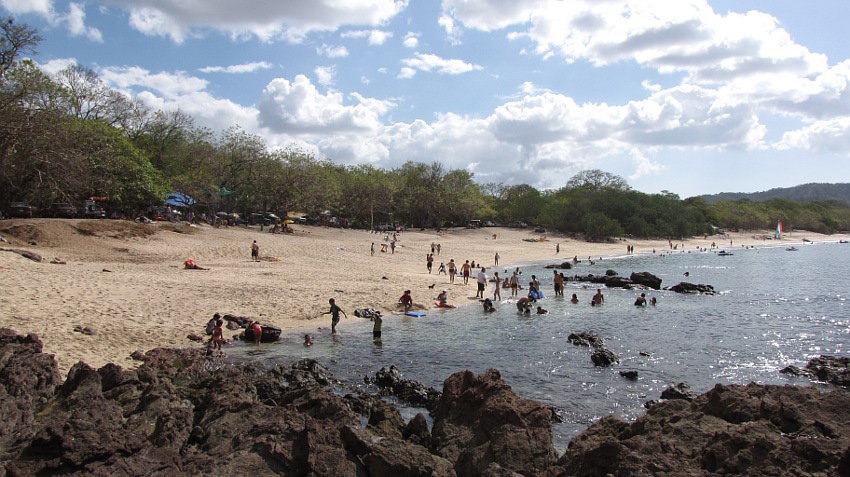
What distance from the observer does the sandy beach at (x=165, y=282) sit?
15.9 metres

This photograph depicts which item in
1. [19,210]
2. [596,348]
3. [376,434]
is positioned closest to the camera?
[376,434]

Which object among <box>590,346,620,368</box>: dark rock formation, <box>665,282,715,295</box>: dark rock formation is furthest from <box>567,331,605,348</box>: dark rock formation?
<box>665,282,715,295</box>: dark rock formation

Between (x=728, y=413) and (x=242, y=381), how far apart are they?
904cm

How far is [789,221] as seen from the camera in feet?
452

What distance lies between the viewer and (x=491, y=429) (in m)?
8.91

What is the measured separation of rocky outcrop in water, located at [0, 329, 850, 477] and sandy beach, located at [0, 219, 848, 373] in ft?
11.6

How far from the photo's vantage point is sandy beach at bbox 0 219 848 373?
15.9 metres

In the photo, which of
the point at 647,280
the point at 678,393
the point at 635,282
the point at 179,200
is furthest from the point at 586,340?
the point at 179,200

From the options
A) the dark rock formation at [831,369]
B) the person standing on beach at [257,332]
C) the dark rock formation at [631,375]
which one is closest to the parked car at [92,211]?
the person standing on beach at [257,332]

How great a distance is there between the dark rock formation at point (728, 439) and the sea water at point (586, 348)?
103 inches

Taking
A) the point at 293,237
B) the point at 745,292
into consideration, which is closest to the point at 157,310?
the point at 293,237

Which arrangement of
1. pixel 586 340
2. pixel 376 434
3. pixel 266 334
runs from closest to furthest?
1. pixel 376 434
2. pixel 266 334
3. pixel 586 340

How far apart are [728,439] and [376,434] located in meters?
5.35

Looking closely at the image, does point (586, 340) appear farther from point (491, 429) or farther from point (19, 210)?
point (19, 210)
